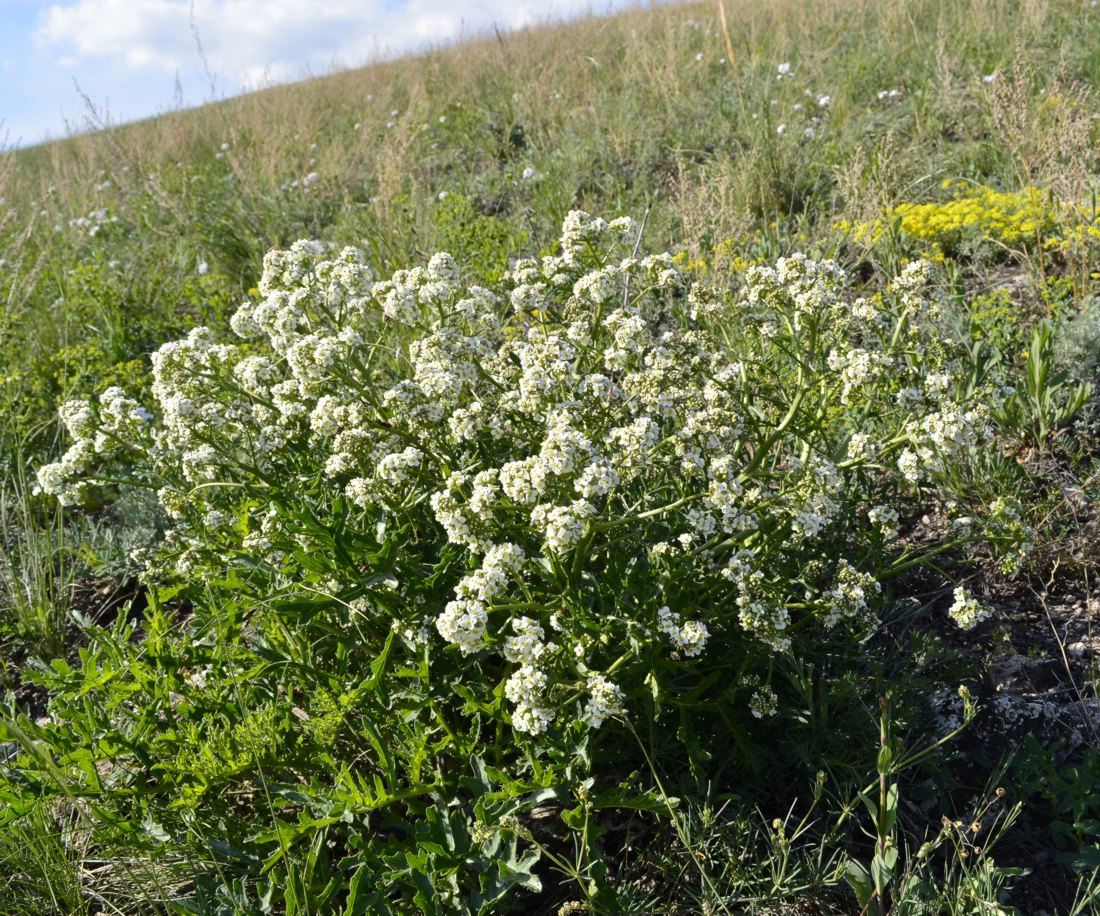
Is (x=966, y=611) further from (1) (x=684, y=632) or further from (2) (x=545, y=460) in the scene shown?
(2) (x=545, y=460)

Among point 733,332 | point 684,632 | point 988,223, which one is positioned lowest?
point 684,632

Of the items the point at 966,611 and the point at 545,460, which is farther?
the point at 966,611

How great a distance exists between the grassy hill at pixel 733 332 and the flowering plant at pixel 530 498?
206 millimetres

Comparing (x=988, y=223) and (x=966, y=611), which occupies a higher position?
(x=988, y=223)

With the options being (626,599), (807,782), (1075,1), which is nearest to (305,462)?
(626,599)

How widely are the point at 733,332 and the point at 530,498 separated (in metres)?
2.52

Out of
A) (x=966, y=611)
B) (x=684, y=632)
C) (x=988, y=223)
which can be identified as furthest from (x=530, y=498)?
(x=988, y=223)

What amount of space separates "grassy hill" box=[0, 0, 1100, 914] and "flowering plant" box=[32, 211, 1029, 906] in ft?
0.68

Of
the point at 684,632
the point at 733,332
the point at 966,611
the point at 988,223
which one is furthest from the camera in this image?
the point at 988,223

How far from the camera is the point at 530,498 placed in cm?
235

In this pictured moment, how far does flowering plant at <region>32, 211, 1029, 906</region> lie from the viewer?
7.85ft

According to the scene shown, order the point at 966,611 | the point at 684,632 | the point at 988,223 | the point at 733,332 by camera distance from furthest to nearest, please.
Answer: the point at 988,223, the point at 733,332, the point at 966,611, the point at 684,632

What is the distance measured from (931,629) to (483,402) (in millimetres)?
1761

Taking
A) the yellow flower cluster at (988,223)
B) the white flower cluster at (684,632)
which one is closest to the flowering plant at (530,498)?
the white flower cluster at (684,632)
